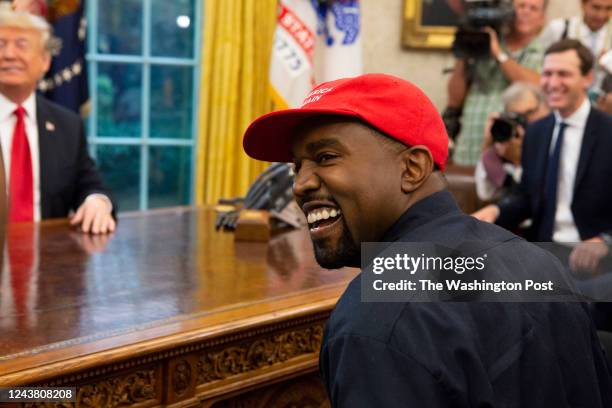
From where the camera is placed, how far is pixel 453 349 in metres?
1.01

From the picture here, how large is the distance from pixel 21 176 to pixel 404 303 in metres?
2.88

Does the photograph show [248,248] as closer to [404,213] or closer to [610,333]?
[610,333]

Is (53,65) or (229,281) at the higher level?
(53,65)

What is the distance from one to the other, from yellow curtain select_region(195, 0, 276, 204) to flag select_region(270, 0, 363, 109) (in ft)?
1.06

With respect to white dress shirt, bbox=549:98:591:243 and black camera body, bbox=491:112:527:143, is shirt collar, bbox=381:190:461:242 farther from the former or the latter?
black camera body, bbox=491:112:527:143

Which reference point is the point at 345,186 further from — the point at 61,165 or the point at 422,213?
the point at 61,165

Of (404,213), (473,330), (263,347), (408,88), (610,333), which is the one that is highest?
(408,88)

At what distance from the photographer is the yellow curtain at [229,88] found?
568cm

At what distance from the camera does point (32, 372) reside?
5.02 feet

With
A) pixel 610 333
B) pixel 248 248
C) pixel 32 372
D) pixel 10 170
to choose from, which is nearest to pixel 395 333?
pixel 32 372

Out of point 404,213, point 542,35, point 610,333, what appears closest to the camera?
point 404,213

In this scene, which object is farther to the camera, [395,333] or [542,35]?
[542,35]

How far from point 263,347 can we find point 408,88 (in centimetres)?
102

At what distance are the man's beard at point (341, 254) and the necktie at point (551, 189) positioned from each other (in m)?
2.72
